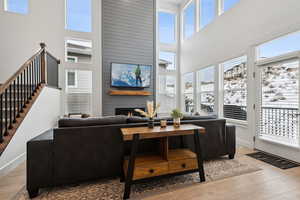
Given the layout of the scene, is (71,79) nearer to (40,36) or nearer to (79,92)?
(79,92)

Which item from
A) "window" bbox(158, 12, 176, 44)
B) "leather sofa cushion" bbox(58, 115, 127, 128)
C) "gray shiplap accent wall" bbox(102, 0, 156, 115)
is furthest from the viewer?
"window" bbox(158, 12, 176, 44)

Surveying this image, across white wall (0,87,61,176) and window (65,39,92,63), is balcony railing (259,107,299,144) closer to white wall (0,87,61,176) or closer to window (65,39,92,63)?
white wall (0,87,61,176)

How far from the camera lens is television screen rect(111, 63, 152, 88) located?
18.3 ft

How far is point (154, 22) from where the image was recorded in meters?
6.22

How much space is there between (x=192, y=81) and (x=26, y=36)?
5.83 m

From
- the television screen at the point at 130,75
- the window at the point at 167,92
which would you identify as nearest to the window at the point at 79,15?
the television screen at the point at 130,75

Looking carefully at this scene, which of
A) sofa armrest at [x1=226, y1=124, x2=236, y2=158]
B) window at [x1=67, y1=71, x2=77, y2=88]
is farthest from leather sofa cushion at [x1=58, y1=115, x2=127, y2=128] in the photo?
window at [x1=67, y1=71, x2=77, y2=88]

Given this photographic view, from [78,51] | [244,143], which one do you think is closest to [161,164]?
[244,143]

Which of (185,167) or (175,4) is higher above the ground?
(175,4)

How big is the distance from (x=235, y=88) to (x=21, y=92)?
4.99m

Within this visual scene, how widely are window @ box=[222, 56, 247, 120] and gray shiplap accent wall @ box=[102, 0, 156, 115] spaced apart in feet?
9.19

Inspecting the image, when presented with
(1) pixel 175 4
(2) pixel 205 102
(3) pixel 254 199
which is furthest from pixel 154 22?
(3) pixel 254 199

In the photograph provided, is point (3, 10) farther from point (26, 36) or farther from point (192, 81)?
point (192, 81)

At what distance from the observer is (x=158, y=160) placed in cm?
203
